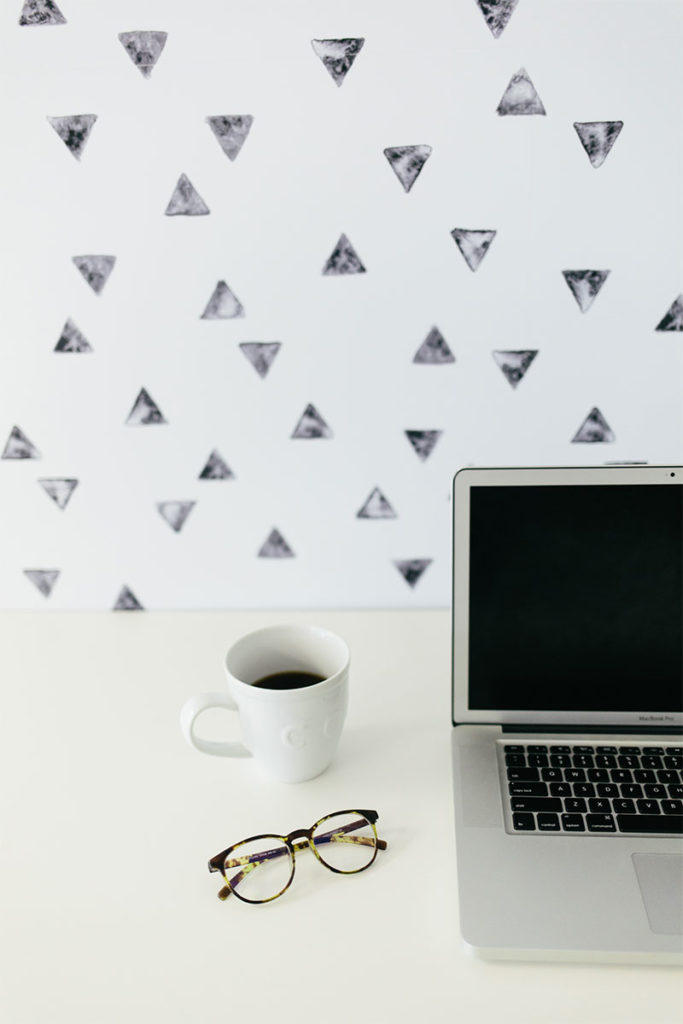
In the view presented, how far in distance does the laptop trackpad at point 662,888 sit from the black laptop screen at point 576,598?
0.50 ft

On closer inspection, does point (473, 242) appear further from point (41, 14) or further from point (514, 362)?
point (41, 14)

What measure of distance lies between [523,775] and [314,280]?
0.53m

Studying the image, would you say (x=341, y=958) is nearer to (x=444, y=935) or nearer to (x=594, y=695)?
(x=444, y=935)

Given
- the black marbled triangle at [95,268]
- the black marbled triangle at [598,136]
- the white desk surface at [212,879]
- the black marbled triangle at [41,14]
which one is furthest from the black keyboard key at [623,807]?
the black marbled triangle at [41,14]

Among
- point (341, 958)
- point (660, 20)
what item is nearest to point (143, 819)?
point (341, 958)

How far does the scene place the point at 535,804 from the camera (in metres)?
0.68

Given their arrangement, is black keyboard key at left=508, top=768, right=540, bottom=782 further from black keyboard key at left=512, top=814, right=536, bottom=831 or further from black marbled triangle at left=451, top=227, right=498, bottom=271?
black marbled triangle at left=451, top=227, right=498, bottom=271

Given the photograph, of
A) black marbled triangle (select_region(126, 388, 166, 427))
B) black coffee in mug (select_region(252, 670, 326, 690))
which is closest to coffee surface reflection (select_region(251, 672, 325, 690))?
black coffee in mug (select_region(252, 670, 326, 690))

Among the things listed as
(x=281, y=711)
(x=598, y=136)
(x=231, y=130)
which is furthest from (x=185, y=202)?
(x=281, y=711)

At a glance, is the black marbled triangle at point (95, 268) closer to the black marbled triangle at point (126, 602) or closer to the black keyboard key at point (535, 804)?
the black marbled triangle at point (126, 602)

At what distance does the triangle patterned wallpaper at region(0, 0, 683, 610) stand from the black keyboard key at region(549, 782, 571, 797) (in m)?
0.22

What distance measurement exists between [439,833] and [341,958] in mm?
144

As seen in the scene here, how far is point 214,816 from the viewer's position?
0.70 m

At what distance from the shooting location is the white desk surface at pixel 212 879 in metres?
0.55
